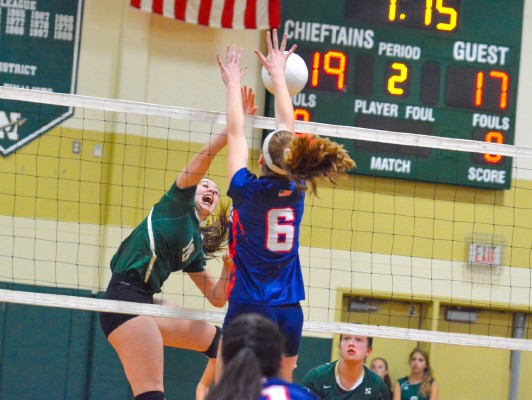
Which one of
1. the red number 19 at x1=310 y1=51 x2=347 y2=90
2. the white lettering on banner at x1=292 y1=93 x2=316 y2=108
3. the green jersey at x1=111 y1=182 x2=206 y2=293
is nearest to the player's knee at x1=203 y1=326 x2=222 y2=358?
the green jersey at x1=111 y1=182 x2=206 y2=293

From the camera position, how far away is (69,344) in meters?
10.5

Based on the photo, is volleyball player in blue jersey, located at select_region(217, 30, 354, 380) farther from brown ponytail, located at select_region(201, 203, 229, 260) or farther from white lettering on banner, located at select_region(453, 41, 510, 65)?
white lettering on banner, located at select_region(453, 41, 510, 65)

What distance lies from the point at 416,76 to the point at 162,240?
4.97m

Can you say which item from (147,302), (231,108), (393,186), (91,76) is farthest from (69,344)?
(231,108)

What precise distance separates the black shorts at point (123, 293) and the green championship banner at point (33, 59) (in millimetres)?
4590

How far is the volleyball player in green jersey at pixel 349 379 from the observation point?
25.0ft

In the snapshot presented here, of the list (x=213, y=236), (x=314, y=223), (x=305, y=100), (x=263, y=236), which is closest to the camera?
(x=263, y=236)

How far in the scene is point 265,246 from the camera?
507 centimetres

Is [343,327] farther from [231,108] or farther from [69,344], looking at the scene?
[69,344]

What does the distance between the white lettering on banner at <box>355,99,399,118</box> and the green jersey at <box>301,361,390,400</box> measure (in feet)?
11.0

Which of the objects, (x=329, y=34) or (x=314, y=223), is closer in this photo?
(x=329, y=34)

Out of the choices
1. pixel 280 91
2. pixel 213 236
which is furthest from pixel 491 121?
pixel 280 91

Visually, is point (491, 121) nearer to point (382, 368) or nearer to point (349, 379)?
point (382, 368)

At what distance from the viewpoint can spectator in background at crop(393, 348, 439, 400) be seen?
34.7ft
